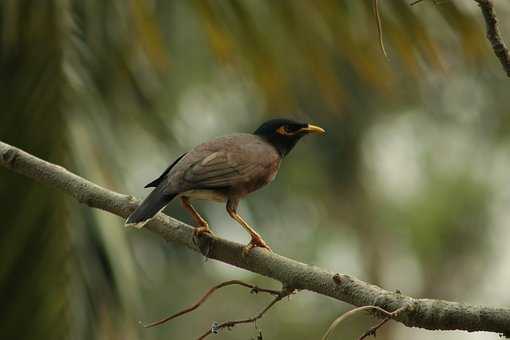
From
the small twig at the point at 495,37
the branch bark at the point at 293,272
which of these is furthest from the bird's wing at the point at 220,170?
the small twig at the point at 495,37

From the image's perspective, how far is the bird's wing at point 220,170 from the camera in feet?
12.4

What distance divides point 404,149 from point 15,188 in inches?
575

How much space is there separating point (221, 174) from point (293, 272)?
1121mm

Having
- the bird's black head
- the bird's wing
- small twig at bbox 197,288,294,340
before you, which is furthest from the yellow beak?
small twig at bbox 197,288,294,340

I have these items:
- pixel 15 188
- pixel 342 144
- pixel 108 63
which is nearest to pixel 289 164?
pixel 342 144

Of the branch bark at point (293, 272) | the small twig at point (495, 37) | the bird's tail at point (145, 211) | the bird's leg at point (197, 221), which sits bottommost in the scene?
the bird's leg at point (197, 221)

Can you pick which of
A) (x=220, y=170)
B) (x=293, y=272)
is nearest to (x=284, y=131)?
(x=220, y=170)

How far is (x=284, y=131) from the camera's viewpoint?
4.70 m

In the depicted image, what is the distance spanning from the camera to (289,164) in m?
17.9

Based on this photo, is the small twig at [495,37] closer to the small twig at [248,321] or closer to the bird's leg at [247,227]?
the small twig at [248,321]

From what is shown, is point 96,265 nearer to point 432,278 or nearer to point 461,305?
point 461,305

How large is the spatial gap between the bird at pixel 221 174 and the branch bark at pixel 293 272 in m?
0.17

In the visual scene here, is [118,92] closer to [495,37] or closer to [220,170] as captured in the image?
[220,170]

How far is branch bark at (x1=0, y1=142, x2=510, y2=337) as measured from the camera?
2438 millimetres
